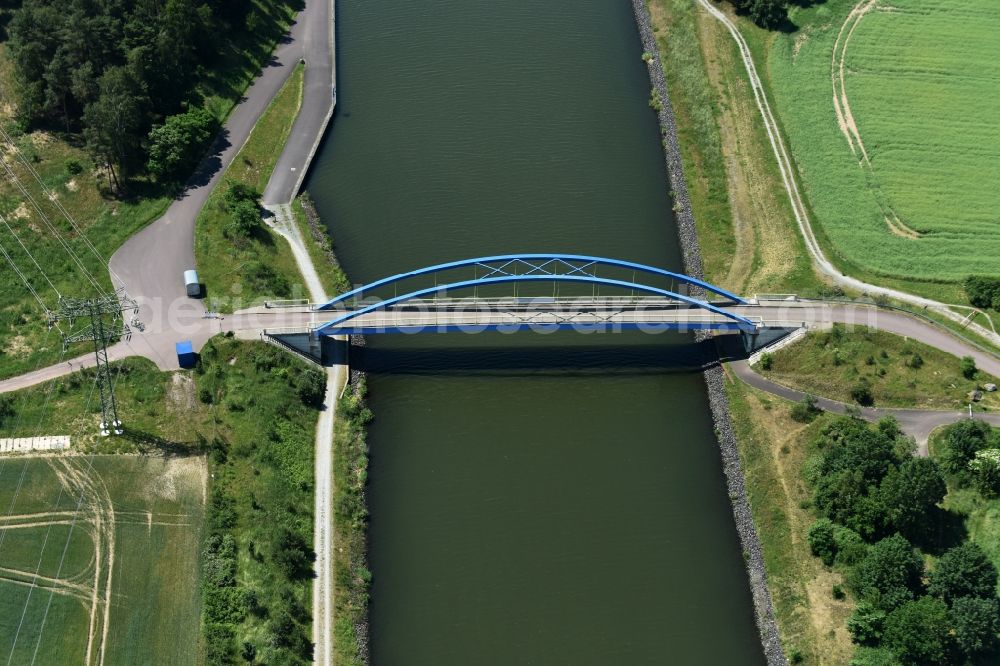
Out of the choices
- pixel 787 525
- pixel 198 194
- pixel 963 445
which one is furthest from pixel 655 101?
pixel 787 525

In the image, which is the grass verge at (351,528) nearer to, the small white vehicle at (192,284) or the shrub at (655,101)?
the small white vehicle at (192,284)

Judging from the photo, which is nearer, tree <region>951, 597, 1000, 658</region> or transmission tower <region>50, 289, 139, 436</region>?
tree <region>951, 597, 1000, 658</region>

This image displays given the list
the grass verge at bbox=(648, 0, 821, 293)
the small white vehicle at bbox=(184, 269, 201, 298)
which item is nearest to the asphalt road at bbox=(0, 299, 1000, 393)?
the small white vehicle at bbox=(184, 269, 201, 298)

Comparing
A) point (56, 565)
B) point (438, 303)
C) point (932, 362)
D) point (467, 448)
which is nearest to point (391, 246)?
point (438, 303)

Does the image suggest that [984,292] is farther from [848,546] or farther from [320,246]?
[320,246]

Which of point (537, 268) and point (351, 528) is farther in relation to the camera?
point (537, 268)

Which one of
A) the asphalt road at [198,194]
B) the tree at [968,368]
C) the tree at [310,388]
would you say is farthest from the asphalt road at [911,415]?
the asphalt road at [198,194]

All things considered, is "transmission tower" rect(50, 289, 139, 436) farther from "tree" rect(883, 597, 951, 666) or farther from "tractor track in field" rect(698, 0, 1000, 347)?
"tractor track in field" rect(698, 0, 1000, 347)
